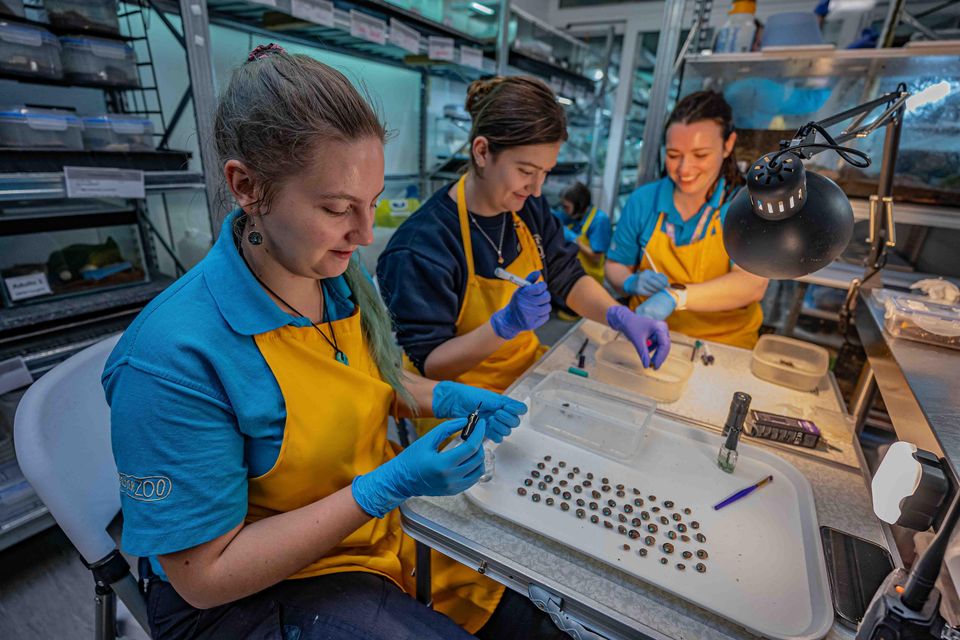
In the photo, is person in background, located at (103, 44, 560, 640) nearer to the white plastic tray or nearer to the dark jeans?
the dark jeans

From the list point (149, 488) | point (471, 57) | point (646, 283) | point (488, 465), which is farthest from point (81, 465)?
point (471, 57)

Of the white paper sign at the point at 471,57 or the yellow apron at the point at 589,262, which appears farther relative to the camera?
the yellow apron at the point at 589,262

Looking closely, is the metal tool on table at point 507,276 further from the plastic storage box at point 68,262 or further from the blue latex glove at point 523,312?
the plastic storage box at point 68,262

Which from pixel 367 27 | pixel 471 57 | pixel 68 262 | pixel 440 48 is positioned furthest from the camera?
pixel 471 57

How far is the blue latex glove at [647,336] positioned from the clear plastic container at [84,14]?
187cm

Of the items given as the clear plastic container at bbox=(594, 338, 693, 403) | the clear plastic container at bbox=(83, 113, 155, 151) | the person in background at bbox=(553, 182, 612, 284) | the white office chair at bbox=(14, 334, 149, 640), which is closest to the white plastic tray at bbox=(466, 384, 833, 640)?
the clear plastic container at bbox=(594, 338, 693, 403)

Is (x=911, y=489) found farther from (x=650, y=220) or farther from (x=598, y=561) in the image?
(x=650, y=220)

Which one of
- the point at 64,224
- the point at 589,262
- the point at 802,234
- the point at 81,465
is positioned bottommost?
the point at 589,262

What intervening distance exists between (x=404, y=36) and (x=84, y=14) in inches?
47.2

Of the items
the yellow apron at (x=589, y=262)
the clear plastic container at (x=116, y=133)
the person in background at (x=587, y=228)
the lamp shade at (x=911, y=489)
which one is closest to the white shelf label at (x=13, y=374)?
the clear plastic container at (x=116, y=133)

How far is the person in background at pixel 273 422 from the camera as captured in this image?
2.11 feet

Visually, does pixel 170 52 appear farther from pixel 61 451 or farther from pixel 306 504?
pixel 306 504

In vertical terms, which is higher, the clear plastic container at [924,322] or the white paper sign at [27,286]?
the clear plastic container at [924,322]

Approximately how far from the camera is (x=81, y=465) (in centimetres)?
83
